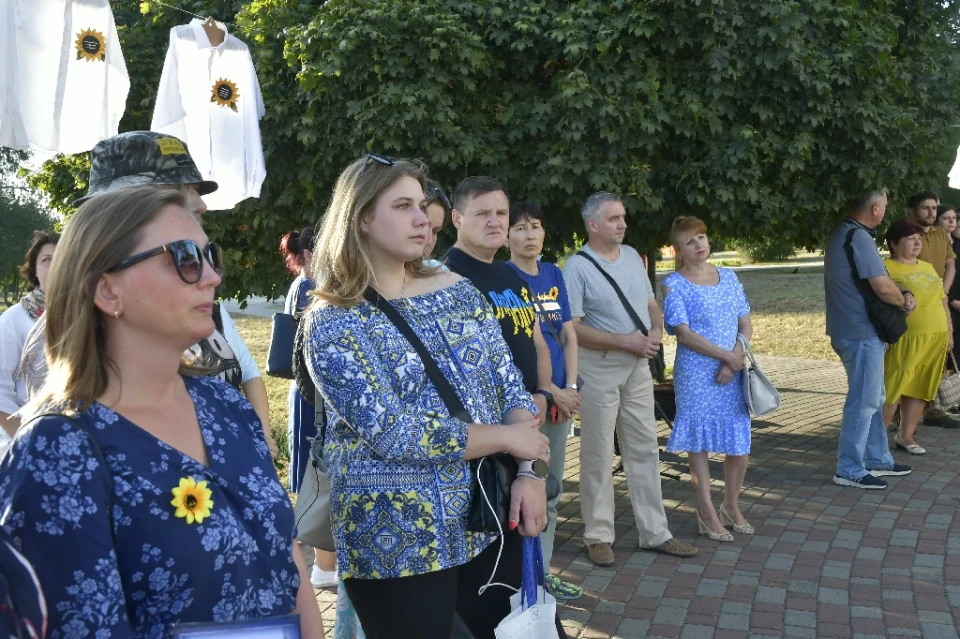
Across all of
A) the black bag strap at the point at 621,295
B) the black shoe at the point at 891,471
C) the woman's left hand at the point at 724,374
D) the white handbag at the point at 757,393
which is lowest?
the black shoe at the point at 891,471

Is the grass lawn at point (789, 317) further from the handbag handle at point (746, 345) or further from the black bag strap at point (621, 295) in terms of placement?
the black bag strap at point (621, 295)

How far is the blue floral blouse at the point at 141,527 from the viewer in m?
1.55

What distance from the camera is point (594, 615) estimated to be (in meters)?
4.81

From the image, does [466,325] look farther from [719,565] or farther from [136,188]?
[719,565]

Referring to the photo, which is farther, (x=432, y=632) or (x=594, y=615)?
(x=594, y=615)

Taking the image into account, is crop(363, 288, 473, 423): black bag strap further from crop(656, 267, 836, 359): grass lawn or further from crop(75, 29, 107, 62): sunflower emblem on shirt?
crop(656, 267, 836, 359): grass lawn

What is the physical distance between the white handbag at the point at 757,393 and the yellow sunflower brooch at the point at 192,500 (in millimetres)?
4718

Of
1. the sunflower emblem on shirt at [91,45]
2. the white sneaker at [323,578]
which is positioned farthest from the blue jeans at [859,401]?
the sunflower emblem on shirt at [91,45]

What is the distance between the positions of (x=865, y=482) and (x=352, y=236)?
570 cm

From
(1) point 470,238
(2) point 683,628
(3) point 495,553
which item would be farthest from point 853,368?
(3) point 495,553

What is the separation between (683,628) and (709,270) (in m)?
2.50

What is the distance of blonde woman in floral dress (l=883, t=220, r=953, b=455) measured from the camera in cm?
804

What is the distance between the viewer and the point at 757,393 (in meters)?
5.98

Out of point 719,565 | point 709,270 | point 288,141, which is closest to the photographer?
point 719,565
